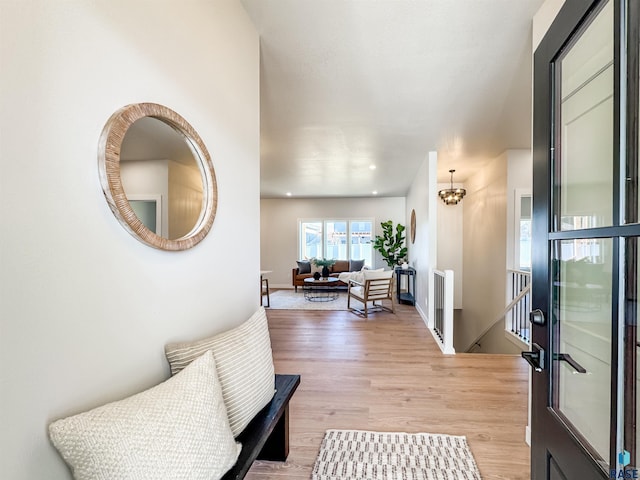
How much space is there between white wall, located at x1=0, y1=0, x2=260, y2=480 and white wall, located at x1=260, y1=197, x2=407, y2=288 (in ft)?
25.2

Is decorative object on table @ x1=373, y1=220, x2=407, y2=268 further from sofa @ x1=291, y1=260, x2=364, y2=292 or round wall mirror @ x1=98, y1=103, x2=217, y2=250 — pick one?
round wall mirror @ x1=98, y1=103, x2=217, y2=250

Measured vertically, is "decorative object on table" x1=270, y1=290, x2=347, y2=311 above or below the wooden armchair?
below

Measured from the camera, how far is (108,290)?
899mm

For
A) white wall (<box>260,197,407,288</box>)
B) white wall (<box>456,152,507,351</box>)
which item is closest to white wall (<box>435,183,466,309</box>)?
white wall (<box>456,152,507,351</box>)

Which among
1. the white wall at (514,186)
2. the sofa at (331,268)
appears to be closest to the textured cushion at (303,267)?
the sofa at (331,268)

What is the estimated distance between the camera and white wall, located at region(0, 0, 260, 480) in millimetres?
673

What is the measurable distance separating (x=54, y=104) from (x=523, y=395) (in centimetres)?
336

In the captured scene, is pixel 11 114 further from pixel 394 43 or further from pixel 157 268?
pixel 394 43

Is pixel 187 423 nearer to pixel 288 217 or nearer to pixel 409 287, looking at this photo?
pixel 409 287

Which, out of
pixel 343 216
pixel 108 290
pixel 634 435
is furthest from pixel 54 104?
pixel 343 216

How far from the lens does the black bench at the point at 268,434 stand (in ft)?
3.53

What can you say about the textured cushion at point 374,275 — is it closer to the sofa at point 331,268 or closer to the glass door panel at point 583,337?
the sofa at point 331,268

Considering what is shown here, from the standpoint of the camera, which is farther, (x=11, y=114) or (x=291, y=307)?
(x=291, y=307)

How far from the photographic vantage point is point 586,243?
34.3 inches
